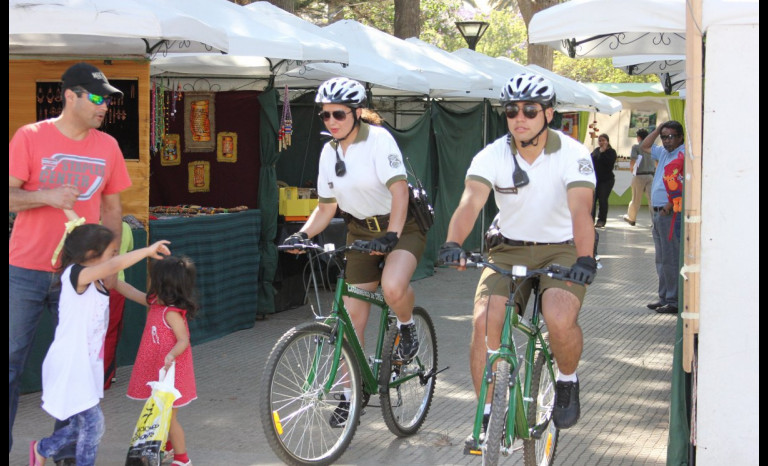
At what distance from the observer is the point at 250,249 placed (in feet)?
30.1

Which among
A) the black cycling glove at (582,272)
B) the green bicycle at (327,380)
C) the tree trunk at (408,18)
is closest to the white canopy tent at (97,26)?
the green bicycle at (327,380)

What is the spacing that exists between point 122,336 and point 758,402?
15.7 feet

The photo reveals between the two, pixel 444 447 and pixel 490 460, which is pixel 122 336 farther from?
pixel 490 460

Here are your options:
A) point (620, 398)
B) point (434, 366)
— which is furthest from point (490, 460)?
point (620, 398)

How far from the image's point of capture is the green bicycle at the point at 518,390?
13.7 feet

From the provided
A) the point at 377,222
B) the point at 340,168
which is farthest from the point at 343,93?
the point at 377,222

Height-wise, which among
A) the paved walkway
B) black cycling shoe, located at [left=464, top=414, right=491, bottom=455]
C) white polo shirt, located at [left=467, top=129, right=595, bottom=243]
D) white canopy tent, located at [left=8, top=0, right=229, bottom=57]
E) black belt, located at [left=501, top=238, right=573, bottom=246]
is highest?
white canopy tent, located at [left=8, top=0, right=229, bottom=57]

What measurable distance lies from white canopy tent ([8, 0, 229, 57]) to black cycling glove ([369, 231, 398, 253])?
2.30m

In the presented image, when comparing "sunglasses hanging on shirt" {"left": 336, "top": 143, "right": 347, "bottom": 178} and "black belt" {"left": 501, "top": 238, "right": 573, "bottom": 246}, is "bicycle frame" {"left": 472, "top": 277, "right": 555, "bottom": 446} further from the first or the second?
"sunglasses hanging on shirt" {"left": 336, "top": 143, "right": 347, "bottom": 178}

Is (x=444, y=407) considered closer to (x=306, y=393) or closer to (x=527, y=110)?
(x=306, y=393)

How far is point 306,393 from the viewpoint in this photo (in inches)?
199

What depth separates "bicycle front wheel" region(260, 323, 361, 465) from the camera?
4.77 metres

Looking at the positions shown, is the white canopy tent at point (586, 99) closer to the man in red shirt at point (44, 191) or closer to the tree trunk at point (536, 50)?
the tree trunk at point (536, 50)

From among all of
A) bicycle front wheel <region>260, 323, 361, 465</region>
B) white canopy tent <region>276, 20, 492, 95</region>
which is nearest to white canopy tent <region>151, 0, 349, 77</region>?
white canopy tent <region>276, 20, 492, 95</region>
